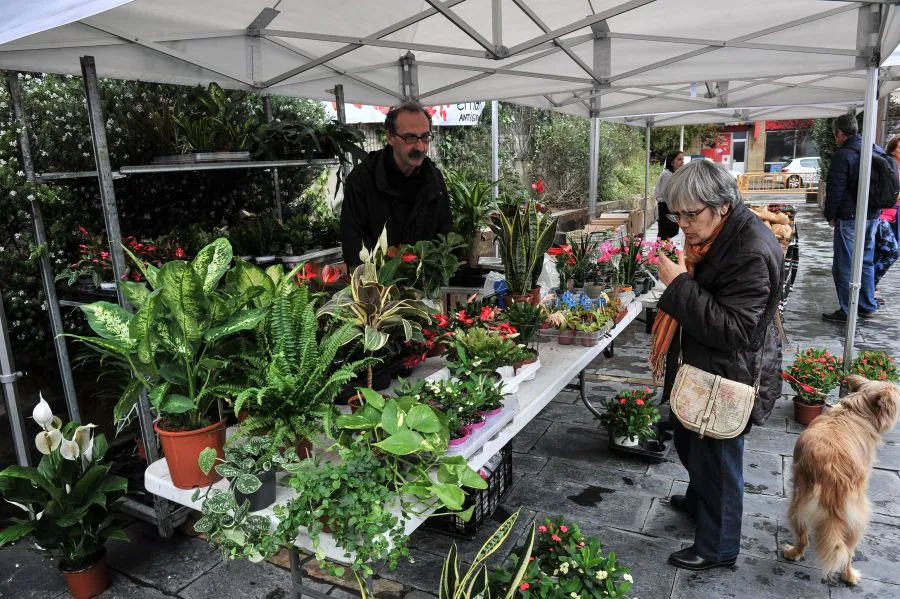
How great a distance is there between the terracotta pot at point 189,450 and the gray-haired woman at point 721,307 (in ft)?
5.25

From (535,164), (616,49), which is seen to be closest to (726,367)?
(616,49)

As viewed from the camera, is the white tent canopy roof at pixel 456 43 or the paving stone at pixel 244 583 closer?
the paving stone at pixel 244 583

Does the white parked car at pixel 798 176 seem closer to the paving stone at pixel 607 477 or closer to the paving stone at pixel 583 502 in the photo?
the paving stone at pixel 607 477

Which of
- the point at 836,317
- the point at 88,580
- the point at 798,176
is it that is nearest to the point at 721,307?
the point at 88,580

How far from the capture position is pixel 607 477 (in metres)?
3.46

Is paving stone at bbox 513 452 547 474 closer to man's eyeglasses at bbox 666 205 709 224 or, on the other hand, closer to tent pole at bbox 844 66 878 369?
man's eyeglasses at bbox 666 205 709 224

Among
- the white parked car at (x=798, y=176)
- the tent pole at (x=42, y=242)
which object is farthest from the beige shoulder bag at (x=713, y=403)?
the white parked car at (x=798, y=176)

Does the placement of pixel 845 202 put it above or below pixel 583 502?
above

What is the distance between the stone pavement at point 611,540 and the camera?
8.29 feet

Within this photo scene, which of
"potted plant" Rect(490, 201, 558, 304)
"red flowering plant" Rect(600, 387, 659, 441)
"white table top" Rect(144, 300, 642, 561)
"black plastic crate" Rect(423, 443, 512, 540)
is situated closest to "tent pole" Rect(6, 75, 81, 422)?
"white table top" Rect(144, 300, 642, 561)

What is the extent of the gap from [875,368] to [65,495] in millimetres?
4569

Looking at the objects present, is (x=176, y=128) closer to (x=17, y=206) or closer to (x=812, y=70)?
(x=17, y=206)

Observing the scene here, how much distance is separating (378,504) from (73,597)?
1.93 metres

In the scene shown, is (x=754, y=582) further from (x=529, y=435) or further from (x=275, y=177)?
(x=275, y=177)
